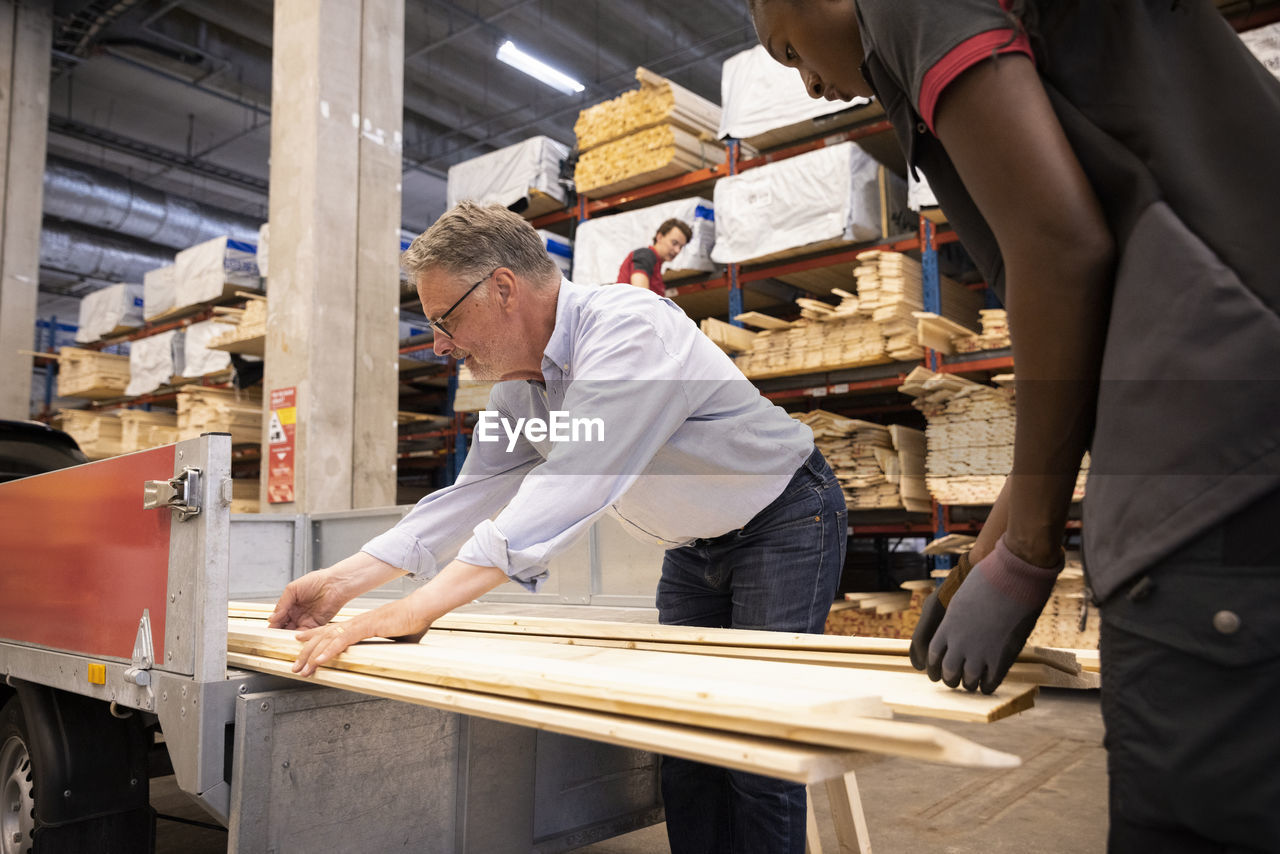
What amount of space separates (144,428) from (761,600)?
10440 millimetres

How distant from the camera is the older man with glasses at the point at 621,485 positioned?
168 centimetres

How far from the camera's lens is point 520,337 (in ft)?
6.89

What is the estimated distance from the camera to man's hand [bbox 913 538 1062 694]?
3.30 feet

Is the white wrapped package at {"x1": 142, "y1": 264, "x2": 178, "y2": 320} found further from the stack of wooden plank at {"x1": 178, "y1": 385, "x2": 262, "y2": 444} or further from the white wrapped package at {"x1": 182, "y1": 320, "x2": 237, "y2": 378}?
the stack of wooden plank at {"x1": 178, "y1": 385, "x2": 262, "y2": 444}

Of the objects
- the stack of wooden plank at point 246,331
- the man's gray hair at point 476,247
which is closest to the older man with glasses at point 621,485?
the man's gray hair at point 476,247

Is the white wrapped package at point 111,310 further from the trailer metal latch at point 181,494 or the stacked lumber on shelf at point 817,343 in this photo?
the trailer metal latch at point 181,494

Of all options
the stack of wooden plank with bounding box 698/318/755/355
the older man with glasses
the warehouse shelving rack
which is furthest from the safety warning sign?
the older man with glasses

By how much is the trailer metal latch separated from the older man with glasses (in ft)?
1.21

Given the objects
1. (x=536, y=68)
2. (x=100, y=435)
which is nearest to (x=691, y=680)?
(x=536, y=68)

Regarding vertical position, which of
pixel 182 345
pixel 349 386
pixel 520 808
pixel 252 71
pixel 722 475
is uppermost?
pixel 252 71

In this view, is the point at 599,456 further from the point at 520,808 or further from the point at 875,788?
the point at 875,788

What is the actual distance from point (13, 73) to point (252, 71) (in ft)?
9.73

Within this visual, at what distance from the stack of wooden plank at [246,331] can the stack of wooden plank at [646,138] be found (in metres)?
3.35

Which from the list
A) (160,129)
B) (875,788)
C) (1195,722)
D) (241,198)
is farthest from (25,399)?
(1195,722)
